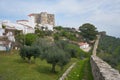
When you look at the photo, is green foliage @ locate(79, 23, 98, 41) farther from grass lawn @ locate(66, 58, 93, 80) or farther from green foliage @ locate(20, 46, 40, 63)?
grass lawn @ locate(66, 58, 93, 80)

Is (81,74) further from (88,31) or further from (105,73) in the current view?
(88,31)

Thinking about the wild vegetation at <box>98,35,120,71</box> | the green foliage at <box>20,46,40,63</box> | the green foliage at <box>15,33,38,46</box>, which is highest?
the green foliage at <box>15,33,38,46</box>

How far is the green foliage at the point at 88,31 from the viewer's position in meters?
104

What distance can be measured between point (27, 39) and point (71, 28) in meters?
72.2

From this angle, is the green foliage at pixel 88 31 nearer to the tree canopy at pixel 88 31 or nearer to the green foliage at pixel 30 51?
the tree canopy at pixel 88 31

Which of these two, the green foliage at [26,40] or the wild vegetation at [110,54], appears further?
the green foliage at [26,40]

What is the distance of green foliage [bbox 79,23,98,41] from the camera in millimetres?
103625

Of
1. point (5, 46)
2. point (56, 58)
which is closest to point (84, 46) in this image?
point (5, 46)

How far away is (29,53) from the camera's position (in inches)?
1674

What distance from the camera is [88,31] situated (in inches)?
4126

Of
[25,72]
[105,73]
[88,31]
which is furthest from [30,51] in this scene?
[88,31]

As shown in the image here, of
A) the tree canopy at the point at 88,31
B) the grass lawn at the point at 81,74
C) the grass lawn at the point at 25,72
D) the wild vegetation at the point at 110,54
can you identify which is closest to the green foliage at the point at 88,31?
the tree canopy at the point at 88,31

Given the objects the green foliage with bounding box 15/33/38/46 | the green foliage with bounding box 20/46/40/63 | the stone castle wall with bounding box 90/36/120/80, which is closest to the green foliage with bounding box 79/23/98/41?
the green foliage with bounding box 15/33/38/46

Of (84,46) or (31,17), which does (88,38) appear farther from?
(31,17)
